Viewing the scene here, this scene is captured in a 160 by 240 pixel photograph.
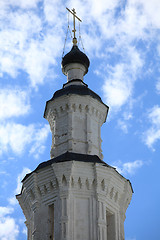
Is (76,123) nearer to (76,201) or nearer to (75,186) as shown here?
(75,186)

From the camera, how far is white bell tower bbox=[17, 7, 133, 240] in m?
23.8

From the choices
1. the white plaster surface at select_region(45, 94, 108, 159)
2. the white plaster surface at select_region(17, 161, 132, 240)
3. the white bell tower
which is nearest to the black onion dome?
the white bell tower

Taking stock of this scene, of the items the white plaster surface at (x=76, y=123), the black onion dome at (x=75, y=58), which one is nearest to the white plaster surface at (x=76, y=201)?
the white plaster surface at (x=76, y=123)

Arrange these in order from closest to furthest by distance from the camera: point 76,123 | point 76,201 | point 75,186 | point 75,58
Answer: point 76,201
point 75,186
point 76,123
point 75,58

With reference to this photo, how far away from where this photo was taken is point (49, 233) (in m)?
24.3

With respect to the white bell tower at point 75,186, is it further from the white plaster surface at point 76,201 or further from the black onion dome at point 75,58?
the black onion dome at point 75,58

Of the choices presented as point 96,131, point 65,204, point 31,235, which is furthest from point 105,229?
point 96,131

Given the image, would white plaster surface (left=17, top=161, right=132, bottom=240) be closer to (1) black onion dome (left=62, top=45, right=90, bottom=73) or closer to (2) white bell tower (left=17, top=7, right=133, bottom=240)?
(2) white bell tower (left=17, top=7, right=133, bottom=240)

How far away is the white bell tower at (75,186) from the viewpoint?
2378 centimetres

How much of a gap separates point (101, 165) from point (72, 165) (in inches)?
55.7

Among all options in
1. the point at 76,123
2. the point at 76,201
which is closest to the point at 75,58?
the point at 76,123

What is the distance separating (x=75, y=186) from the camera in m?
24.6

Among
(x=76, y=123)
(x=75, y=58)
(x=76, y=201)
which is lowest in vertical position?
(x=76, y=201)

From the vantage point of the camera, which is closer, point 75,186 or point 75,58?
point 75,186
